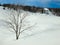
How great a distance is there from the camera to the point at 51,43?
18.4 metres

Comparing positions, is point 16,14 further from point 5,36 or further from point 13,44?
point 13,44

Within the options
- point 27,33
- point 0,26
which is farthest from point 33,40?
point 0,26

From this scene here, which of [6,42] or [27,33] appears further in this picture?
[27,33]

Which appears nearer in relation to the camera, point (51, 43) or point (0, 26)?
point (51, 43)

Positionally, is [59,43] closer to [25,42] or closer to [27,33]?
[25,42]

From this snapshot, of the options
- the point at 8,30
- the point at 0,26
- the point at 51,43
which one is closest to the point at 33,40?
the point at 51,43

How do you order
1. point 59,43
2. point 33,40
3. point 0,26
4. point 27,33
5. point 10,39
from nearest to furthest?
point 59,43, point 33,40, point 10,39, point 27,33, point 0,26

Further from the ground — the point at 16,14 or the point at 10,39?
the point at 16,14

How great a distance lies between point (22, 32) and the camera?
78.1 feet

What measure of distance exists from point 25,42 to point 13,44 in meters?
1.22

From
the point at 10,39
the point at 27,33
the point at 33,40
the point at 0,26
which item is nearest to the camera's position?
the point at 33,40

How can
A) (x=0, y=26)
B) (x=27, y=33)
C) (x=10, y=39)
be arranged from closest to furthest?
(x=10, y=39)
(x=27, y=33)
(x=0, y=26)

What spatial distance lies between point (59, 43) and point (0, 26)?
11398 millimetres

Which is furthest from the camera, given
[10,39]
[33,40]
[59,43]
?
[10,39]
